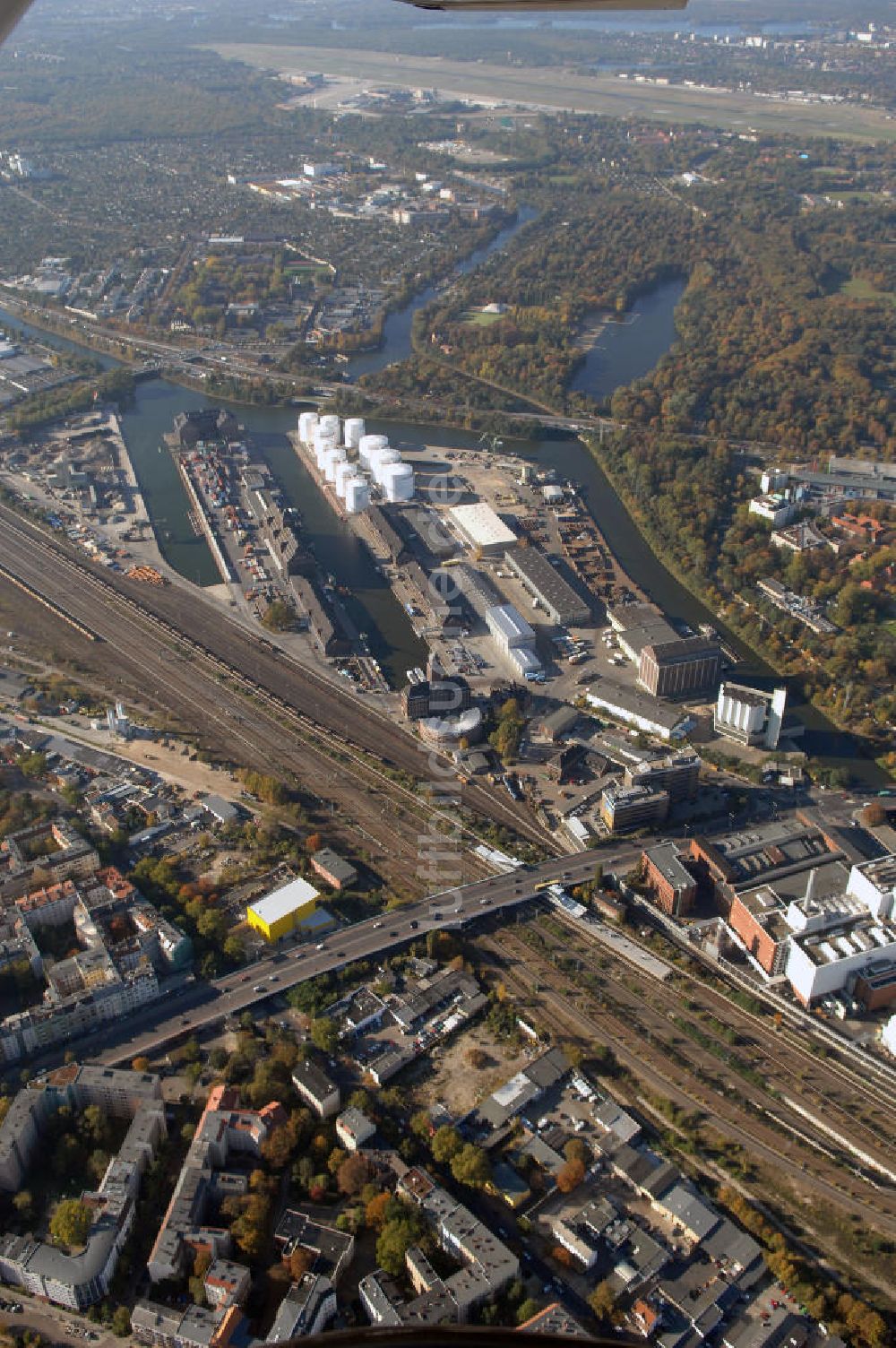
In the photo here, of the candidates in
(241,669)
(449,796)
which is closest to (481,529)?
(241,669)

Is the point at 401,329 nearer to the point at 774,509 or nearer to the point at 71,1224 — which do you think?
the point at 774,509

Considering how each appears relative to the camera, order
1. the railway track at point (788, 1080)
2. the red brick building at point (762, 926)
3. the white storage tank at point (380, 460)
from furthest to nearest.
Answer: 1. the white storage tank at point (380, 460)
2. the red brick building at point (762, 926)
3. the railway track at point (788, 1080)

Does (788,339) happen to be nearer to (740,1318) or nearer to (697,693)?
(697,693)

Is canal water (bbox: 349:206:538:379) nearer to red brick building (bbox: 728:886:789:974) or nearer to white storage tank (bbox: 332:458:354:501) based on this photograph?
white storage tank (bbox: 332:458:354:501)

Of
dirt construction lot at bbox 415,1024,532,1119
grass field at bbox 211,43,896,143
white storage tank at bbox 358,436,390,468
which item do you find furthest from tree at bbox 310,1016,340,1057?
grass field at bbox 211,43,896,143

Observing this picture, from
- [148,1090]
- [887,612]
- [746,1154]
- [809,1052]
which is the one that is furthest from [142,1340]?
[887,612]

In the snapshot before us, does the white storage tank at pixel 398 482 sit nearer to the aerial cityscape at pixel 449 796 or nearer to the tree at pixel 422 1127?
the aerial cityscape at pixel 449 796

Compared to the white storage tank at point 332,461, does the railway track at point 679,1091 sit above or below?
below

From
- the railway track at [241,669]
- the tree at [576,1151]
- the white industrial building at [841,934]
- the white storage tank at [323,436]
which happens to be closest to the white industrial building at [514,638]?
the railway track at [241,669]
